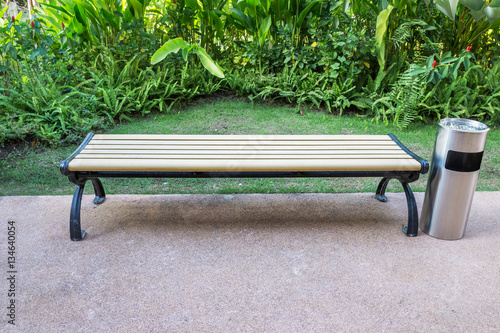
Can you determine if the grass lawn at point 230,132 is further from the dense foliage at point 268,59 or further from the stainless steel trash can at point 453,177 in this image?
the stainless steel trash can at point 453,177

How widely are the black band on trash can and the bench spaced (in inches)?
5.8

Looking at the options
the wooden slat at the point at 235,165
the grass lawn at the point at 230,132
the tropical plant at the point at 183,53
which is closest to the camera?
the wooden slat at the point at 235,165

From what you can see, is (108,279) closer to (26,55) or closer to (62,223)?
(62,223)

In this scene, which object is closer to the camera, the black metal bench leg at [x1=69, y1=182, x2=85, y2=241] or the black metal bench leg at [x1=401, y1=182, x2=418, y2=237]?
the black metal bench leg at [x1=69, y1=182, x2=85, y2=241]

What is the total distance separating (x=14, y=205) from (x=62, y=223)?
1.75 ft

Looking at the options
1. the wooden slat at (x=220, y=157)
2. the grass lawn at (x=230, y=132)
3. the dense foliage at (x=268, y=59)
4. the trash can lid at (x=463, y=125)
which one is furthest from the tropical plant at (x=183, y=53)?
the trash can lid at (x=463, y=125)

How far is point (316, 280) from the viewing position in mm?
2207

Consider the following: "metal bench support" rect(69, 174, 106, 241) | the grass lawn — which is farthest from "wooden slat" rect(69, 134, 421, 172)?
the grass lawn

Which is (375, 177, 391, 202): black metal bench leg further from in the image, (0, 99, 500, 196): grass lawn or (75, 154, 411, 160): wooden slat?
(75, 154, 411, 160): wooden slat

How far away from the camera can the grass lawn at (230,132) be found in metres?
3.42

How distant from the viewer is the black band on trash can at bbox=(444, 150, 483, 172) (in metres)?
2.44

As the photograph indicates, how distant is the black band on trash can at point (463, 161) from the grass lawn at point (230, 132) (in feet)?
3.14

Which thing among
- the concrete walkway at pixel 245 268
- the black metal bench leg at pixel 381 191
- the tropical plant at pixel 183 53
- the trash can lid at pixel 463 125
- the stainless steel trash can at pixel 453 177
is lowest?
the concrete walkway at pixel 245 268

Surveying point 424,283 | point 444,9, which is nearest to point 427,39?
point 444,9
